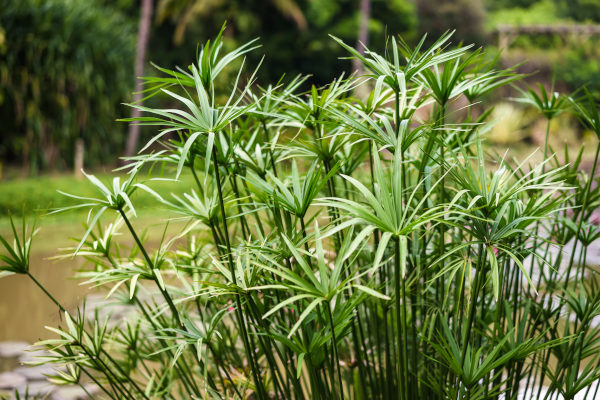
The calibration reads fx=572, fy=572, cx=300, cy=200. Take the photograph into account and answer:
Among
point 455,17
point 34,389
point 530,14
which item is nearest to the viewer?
point 34,389

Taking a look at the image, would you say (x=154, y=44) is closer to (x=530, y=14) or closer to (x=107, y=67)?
(x=107, y=67)

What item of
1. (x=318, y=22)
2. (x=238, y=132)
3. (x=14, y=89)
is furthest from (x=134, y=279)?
(x=318, y=22)

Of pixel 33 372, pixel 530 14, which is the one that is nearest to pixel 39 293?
pixel 33 372

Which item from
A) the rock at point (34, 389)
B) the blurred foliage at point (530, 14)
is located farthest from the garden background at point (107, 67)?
the blurred foliage at point (530, 14)

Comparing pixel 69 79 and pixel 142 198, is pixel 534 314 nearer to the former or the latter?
pixel 142 198

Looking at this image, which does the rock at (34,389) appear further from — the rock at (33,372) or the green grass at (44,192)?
the green grass at (44,192)

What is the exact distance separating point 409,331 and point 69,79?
748cm

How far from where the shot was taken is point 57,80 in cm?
775

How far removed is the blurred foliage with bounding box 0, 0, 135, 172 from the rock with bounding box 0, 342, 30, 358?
17.2 feet

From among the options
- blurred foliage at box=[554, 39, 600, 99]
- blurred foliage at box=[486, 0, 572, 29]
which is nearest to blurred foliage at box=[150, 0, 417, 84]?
blurred foliage at box=[554, 39, 600, 99]

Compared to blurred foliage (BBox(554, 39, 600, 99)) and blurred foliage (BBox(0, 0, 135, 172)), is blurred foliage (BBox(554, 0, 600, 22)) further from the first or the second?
blurred foliage (BBox(0, 0, 135, 172))

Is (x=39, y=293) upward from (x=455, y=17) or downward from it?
downward

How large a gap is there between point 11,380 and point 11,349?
15.4 inches

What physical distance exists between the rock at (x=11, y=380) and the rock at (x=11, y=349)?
7.6 inches
